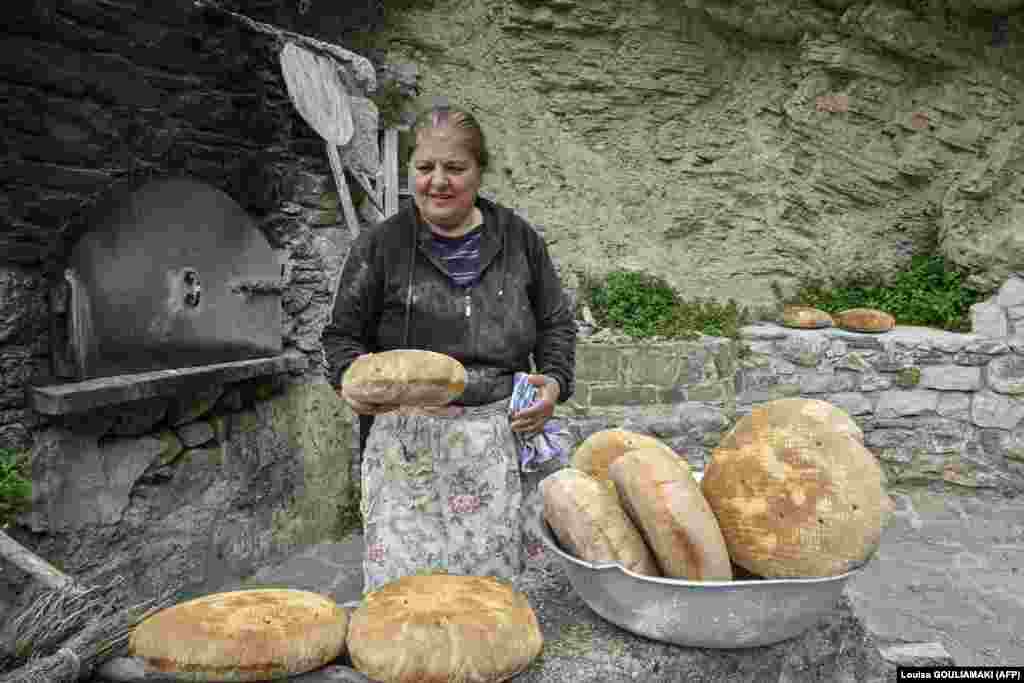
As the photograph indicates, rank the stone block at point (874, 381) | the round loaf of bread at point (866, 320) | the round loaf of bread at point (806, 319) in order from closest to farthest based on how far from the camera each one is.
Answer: the stone block at point (874, 381) → the round loaf of bread at point (866, 320) → the round loaf of bread at point (806, 319)

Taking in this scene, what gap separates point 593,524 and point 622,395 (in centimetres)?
413

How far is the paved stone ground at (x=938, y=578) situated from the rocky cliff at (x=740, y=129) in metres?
1.94

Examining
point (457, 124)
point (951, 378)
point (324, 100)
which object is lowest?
point (951, 378)

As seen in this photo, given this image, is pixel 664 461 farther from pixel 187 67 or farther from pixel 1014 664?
pixel 187 67

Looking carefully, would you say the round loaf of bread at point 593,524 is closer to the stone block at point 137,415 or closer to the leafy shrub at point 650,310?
the stone block at point 137,415

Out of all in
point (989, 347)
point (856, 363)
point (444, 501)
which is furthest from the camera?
point (856, 363)

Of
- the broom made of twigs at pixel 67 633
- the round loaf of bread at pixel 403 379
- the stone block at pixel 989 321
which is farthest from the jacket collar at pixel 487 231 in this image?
the stone block at pixel 989 321

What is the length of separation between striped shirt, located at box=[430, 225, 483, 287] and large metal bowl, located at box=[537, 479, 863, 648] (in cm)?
76

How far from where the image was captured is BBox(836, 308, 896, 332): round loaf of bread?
5449mm

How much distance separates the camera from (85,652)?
43.1 inches

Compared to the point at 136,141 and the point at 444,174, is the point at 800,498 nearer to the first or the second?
the point at 444,174

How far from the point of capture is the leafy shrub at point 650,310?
552 centimetres

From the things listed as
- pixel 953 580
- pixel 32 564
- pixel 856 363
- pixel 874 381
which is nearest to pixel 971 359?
pixel 874 381

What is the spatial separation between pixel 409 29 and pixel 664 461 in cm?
526
